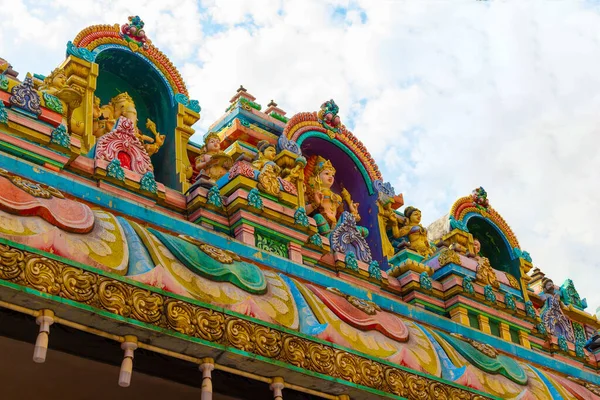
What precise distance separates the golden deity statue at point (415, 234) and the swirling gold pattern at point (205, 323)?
20.1 feet

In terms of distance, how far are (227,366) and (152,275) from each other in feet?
3.87

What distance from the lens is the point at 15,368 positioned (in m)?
9.02

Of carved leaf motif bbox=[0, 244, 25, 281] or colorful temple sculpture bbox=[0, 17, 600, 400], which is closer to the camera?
carved leaf motif bbox=[0, 244, 25, 281]

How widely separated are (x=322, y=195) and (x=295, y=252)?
2509 mm

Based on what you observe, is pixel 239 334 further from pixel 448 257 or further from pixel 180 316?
pixel 448 257

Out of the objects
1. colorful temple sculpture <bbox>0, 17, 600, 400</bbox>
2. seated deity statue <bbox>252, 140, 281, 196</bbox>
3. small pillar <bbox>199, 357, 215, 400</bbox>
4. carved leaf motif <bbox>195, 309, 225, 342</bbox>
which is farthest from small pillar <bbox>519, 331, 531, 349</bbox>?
small pillar <bbox>199, 357, 215, 400</bbox>

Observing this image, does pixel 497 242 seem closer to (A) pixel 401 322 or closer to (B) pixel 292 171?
(B) pixel 292 171

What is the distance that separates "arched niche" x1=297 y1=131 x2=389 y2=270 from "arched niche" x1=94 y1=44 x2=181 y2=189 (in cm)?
273

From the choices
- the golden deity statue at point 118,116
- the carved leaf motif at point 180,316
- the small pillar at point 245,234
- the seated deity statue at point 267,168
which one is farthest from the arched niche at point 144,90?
the carved leaf motif at point 180,316

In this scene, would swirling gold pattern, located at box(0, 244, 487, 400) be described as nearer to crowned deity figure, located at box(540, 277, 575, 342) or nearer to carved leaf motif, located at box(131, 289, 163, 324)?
carved leaf motif, located at box(131, 289, 163, 324)

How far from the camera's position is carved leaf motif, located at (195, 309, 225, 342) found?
8.57 meters

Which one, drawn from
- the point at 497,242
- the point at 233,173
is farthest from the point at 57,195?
the point at 497,242

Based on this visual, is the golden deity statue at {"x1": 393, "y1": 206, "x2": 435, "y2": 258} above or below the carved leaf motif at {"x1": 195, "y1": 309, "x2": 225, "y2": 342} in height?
above

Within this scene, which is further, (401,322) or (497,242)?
(497,242)
